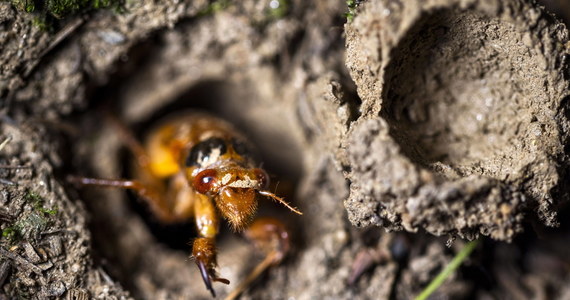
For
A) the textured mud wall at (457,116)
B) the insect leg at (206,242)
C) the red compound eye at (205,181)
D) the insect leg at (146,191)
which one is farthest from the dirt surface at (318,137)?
the red compound eye at (205,181)

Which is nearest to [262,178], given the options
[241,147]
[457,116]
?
[241,147]

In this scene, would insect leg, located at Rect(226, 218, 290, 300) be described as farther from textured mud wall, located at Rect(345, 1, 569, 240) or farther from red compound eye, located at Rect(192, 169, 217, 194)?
textured mud wall, located at Rect(345, 1, 569, 240)

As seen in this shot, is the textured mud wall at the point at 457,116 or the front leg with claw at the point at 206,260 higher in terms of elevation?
the textured mud wall at the point at 457,116

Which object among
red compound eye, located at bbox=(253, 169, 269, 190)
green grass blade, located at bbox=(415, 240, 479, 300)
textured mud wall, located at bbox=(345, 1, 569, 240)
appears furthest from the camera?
green grass blade, located at bbox=(415, 240, 479, 300)

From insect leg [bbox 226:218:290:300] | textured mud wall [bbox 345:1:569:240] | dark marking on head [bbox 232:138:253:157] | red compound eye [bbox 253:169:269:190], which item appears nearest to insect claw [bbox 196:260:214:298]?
insect leg [bbox 226:218:290:300]

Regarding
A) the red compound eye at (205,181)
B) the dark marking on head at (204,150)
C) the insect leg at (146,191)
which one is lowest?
the insect leg at (146,191)

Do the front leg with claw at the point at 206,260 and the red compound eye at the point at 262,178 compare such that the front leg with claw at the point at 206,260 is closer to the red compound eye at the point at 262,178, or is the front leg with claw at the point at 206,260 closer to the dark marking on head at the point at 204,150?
the red compound eye at the point at 262,178
